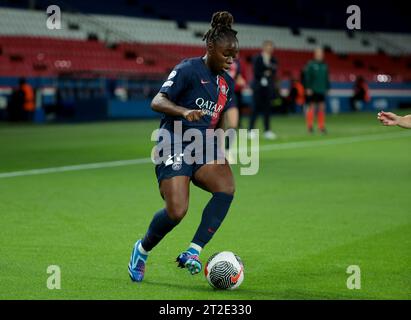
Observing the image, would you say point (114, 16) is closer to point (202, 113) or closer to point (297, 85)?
point (297, 85)

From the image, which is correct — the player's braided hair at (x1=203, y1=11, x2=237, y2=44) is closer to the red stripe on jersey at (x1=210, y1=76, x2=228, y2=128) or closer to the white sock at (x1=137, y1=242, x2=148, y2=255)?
the red stripe on jersey at (x1=210, y1=76, x2=228, y2=128)

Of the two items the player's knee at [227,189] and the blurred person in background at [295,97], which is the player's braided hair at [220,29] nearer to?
the player's knee at [227,189]

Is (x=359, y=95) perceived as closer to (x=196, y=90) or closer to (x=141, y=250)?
(x=196, y=90)

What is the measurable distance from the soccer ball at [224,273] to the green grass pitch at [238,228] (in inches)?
3.5

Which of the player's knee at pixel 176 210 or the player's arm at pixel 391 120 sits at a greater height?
the player's arm at pixel 391 120

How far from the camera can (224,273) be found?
6.77m

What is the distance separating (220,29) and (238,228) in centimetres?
329

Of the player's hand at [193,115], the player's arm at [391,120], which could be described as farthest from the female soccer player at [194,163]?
the player's arm at [391,120]

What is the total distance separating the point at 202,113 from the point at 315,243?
280 centimetres

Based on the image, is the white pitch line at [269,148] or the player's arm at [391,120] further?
the white pitch line at [269,148]

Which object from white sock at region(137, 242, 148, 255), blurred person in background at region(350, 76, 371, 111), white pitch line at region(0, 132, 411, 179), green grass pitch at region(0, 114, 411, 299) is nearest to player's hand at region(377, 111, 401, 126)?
green grass pitch at region(0, 114, 411, 299)

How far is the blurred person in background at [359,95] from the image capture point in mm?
44094
